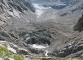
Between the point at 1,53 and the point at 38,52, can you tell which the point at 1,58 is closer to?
the point at 1,53

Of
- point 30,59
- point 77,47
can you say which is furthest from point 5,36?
point 30,59

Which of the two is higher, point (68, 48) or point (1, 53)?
point (68, 48)

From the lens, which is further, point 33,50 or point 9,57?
point 33,50

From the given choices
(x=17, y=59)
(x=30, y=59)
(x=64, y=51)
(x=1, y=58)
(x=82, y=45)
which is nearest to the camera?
(x=1, y=58)

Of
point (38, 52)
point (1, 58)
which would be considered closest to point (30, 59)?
point (1, 58)

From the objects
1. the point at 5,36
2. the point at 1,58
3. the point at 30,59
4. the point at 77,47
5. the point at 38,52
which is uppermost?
the point at 5,36

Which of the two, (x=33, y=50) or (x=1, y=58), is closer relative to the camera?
(x=1, y=58)

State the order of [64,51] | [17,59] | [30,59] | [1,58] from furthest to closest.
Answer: [64,51]
[30,59]
[17,59]
[1,58]

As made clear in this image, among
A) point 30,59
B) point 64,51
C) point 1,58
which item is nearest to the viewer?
point 1,58

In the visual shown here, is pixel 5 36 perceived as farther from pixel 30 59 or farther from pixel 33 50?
pixel 30 59
